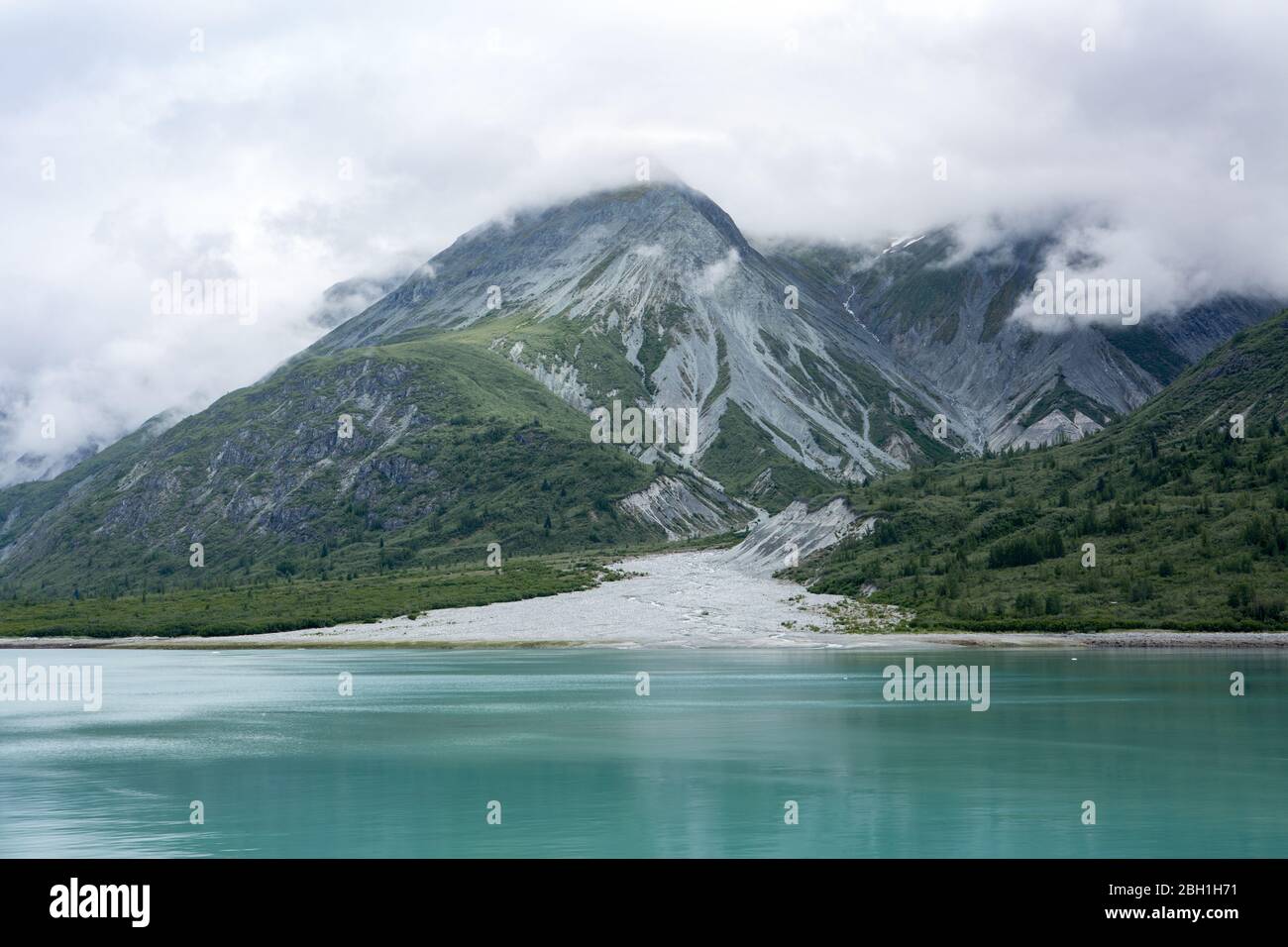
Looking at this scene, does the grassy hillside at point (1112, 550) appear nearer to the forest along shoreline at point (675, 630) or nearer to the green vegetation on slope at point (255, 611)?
the forest along shoreline at point (675, 630)

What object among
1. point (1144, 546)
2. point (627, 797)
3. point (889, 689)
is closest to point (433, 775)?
point (627, 797)

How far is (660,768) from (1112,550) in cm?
11129

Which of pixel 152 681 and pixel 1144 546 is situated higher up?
pixel 1144 546

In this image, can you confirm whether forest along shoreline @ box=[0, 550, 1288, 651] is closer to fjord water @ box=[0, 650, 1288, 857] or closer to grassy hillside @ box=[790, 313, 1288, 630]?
grassy hillside @ box=[790, 313, 1288, 630]

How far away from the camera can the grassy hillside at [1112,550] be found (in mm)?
137125

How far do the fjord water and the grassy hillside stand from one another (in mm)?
31851

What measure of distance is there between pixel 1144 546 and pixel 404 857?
5119 inches

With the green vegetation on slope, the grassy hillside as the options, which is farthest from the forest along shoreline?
the grassy hillside

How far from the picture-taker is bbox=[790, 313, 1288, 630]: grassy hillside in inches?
5399

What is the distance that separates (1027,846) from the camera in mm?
44312
